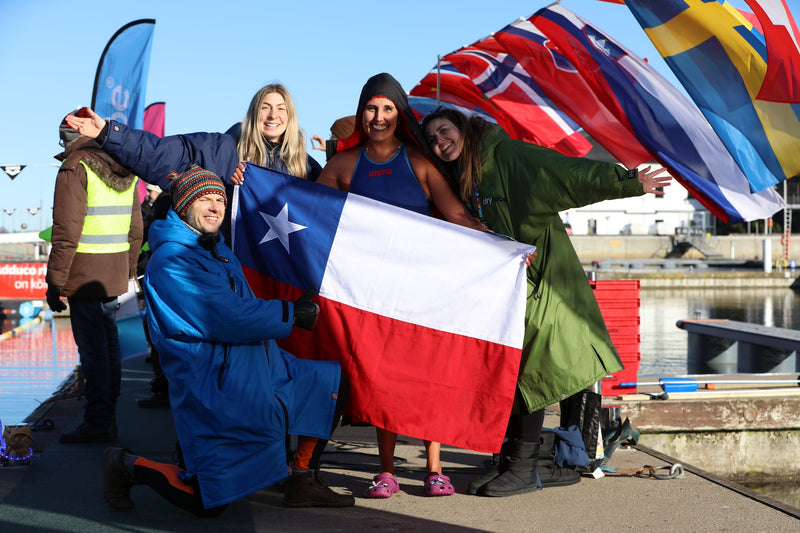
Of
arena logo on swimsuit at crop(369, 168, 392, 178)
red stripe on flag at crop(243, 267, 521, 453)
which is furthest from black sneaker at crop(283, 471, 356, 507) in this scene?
arena logo on swimsuit at crop(369, 168, 392, 178)

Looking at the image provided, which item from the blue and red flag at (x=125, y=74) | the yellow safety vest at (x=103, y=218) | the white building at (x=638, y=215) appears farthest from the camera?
the white building at (x=638, y=215)

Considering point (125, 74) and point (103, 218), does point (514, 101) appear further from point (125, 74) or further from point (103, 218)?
point (103, 218)

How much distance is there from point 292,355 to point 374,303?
53 centimetres

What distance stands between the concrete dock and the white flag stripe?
33.4 inches

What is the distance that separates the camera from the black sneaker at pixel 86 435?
5.27m

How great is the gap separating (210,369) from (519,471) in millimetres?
1720

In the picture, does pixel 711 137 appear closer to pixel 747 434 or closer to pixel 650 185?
pixel 650 185

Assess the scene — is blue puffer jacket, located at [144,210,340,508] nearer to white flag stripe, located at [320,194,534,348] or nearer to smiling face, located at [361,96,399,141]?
white flag stripe, located at [320,194,534,348]

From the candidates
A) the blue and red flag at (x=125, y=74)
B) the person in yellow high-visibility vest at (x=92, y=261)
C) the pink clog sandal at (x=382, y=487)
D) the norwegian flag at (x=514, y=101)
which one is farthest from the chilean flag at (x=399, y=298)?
the blue and red flag at (x=125, y=74)

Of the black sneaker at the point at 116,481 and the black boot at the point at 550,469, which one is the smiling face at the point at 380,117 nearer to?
the black boot at the point at 550,469

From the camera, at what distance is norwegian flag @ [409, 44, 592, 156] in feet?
33.5

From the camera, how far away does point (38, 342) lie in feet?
46.8

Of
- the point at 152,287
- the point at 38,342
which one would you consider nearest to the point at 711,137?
the point at 152,287

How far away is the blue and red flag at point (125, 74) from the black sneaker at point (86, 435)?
17.6ft
